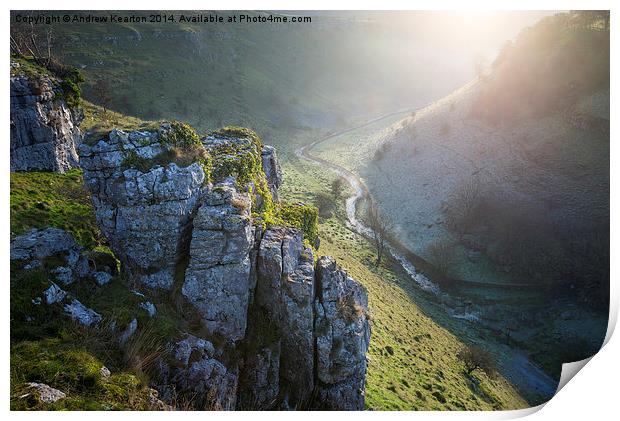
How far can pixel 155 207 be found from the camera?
36.5 ft

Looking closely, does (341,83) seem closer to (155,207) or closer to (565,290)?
(565,290)

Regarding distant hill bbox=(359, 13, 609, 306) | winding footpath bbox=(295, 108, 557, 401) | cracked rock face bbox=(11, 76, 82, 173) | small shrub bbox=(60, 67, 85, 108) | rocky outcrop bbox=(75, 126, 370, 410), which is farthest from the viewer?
distant hill bbox=(359, 13, 609, 306)

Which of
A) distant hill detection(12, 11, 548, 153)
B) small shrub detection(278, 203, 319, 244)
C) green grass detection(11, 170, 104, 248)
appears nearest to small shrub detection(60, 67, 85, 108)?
distant hill detection(12, 11, 548, 153)

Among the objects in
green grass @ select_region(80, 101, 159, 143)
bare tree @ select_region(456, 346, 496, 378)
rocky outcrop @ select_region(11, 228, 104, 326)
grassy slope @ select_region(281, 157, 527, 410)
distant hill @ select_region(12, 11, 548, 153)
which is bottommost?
bare tree @ select_region(456, 346, 496, 378)

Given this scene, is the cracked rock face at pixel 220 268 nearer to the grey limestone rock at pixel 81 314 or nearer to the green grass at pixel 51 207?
the grey limestone rock at pixel 81 314

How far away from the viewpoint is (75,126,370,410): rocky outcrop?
11008 millimetres

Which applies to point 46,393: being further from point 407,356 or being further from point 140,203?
point 407,356

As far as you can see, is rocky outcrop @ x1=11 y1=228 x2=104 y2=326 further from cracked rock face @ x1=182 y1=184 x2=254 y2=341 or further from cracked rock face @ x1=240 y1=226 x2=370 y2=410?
cracked rock face @ x1=240 y1=226 x2=370 y2=410

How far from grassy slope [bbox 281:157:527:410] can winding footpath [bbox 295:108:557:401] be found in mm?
1549

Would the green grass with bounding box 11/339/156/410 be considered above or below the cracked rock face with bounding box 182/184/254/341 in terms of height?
below

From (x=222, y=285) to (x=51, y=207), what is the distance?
287 inches

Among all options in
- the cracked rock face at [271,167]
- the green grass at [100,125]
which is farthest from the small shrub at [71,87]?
the cracked rock face at [271,167]
